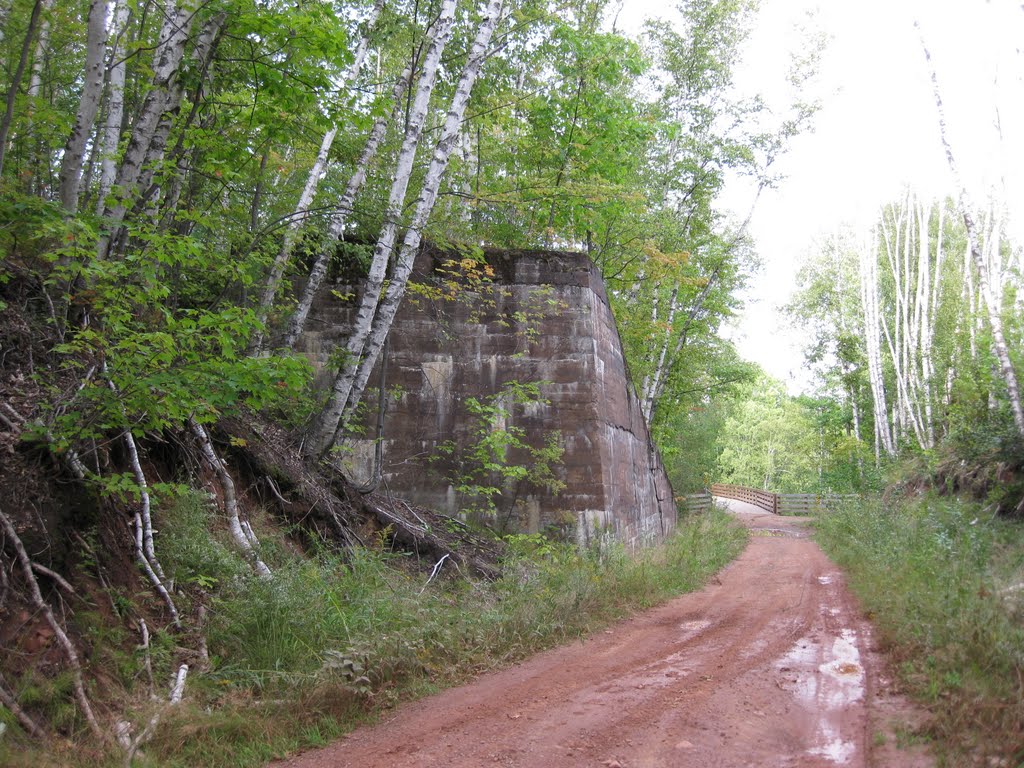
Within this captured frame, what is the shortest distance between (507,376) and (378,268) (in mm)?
2881

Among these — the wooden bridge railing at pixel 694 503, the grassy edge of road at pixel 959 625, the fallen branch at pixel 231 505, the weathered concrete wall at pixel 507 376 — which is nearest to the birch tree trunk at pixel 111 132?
the fallen branch at pixel 231 505

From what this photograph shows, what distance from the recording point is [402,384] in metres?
9.38

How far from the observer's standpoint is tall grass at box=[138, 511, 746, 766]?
12.5 feet

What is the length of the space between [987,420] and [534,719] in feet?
40.0

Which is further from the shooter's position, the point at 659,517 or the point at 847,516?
the point at 847,516

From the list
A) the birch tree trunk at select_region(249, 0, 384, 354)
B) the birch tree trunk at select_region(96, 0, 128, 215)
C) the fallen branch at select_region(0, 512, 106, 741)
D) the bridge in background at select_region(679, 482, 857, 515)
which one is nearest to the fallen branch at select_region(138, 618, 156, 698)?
the fallen branch at select_region(0, 512, 106, 741)

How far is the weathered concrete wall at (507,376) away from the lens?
29.8ft

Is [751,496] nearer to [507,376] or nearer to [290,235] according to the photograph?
[507,376]

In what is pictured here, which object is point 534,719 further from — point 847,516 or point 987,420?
point 847,516

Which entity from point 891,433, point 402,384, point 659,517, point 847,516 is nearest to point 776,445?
point 891,433

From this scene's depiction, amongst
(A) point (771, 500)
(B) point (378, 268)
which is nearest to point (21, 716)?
(B) point (378, 268)

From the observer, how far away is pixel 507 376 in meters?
9.54

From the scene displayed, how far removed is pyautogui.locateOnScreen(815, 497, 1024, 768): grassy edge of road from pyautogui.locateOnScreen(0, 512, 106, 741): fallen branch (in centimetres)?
409

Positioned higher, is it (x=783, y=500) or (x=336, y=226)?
(x=336, y=226)
